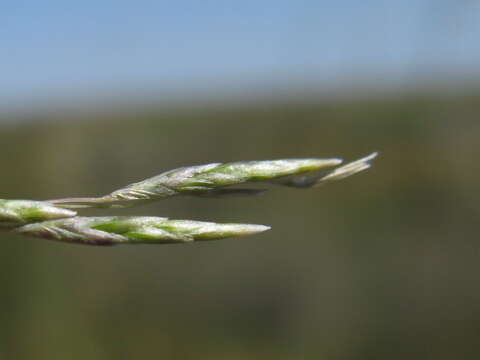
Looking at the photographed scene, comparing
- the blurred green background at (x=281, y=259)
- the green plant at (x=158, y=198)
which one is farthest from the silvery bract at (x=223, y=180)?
the blurred green background at (x=281, y=259)

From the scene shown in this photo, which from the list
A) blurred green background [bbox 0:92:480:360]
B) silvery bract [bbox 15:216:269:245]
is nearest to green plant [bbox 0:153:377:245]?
silvery bract [bbox 15:216:269:245]

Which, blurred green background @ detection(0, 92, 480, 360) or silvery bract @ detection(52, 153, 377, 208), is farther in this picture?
blurred green background @ detection(0, 92, 480, 360)

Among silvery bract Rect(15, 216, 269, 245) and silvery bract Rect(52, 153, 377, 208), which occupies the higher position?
silvery bract Rect(52, 153, 377, 208)

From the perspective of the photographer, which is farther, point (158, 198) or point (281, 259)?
point (281, 259)

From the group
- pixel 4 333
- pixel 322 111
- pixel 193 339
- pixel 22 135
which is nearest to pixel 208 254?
pixel 193 339

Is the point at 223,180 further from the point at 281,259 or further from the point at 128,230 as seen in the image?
the point at 281,259

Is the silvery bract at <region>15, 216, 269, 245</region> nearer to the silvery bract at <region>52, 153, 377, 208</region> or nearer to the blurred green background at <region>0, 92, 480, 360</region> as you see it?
the silvery bract at <region>52, 153, 377, 208</region>

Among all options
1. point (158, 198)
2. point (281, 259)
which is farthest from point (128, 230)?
point (281, 259)
